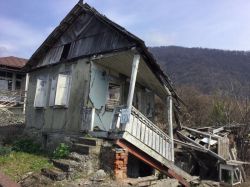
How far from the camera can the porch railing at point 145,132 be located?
10565 millimetres

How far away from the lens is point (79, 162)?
32.8 ft

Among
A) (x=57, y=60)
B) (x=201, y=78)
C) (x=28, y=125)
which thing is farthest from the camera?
(x=201, y=78)

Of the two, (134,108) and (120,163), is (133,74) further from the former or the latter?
(120,163)

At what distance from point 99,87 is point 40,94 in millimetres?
3748

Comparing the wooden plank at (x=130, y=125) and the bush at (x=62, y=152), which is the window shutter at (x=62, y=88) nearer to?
the bush at (x=62, y=152)

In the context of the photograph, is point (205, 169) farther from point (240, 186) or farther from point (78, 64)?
point (78, 64)

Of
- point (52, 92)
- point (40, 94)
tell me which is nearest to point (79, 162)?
point (52, 92)

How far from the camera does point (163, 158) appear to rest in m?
11.8

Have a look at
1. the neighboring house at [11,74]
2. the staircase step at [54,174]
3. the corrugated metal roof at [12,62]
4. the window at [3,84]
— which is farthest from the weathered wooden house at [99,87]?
the window at [3,84]

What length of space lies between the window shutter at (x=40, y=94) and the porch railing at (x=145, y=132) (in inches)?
222

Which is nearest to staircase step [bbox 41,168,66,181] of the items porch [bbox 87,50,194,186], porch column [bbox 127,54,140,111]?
porch [bbox 87,50,194,186]

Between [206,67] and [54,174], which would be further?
[206,67]

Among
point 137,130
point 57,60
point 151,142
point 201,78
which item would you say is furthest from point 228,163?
point 201,78

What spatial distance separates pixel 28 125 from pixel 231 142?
1022 centimetres
